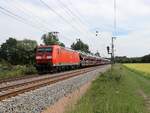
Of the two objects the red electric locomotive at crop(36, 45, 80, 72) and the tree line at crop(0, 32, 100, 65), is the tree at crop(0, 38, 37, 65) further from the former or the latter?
the red electric locomotive at crop(36, 45, 80, 72)

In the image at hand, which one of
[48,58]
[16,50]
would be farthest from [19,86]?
[16,50]

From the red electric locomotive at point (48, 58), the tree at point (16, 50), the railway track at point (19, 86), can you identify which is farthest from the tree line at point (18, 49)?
the railway track at point (19, 86)

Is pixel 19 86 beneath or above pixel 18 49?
beneath

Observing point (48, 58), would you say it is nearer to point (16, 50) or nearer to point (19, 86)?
point (19, 86)

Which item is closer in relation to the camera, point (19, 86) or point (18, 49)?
point (19, 86)

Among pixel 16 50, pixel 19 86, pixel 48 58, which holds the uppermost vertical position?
pixel 16 50

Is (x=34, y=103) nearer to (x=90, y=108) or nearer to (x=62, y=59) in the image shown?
(x=90, y=108)

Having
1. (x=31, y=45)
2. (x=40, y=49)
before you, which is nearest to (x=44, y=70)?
(x=40, y=49)

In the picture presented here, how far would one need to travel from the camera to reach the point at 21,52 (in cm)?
13288

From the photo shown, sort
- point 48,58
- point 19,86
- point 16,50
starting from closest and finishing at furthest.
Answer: point 19,86, point 48,58, point 16,50

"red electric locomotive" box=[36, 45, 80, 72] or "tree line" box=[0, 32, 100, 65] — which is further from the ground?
"tree line" box=[0, 32, 100, 65]

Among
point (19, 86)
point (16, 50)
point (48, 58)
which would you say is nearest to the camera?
point (19, 86)

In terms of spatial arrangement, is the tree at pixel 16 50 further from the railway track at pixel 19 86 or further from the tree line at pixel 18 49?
the railway track at pixel 19 86

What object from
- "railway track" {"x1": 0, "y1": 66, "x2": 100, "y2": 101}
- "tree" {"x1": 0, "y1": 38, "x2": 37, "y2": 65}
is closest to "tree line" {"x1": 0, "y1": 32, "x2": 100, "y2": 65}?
"tree" {"x1": 0, "y1": 38, "x2": 37, "y2": 65}
